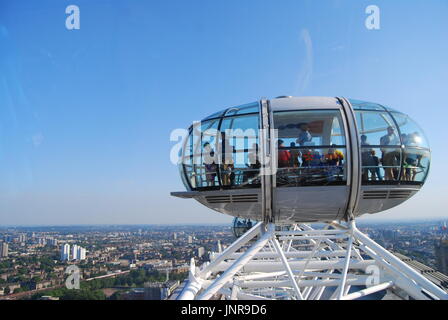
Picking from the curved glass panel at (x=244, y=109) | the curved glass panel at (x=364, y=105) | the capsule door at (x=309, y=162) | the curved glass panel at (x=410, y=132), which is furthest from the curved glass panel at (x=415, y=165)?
the curved glass panel at (x=244, y=109)

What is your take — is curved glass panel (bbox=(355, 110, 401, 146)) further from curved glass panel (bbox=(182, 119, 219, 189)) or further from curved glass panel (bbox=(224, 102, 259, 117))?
curved glass panel (bbox=(182, 119, 219, 189))

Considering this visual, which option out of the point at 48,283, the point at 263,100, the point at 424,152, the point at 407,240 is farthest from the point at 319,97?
the point at 407,240

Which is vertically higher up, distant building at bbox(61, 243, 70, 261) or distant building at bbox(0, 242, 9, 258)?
distant building at bbox(0, 242, 9, 258)

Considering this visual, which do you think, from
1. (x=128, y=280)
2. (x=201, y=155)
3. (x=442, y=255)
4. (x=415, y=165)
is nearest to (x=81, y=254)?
(x=128, y=280)

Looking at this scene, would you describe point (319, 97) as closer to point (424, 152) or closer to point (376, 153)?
point (376, 153)

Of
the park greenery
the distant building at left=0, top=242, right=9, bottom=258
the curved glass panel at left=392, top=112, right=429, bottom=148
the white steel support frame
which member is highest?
the curved glass panel at left=392, top=112, right=429, bottom=148

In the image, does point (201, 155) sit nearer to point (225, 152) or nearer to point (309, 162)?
point (225, 152)

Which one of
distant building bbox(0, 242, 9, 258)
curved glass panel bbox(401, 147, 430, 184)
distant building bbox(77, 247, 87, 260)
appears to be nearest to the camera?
curved glass panel bbox(401, 147, 430, 184)

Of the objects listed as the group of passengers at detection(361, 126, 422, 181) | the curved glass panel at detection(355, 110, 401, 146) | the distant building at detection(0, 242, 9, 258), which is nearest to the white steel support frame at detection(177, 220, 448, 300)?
the group of passengers at detection(361, 126, 422, 181)
